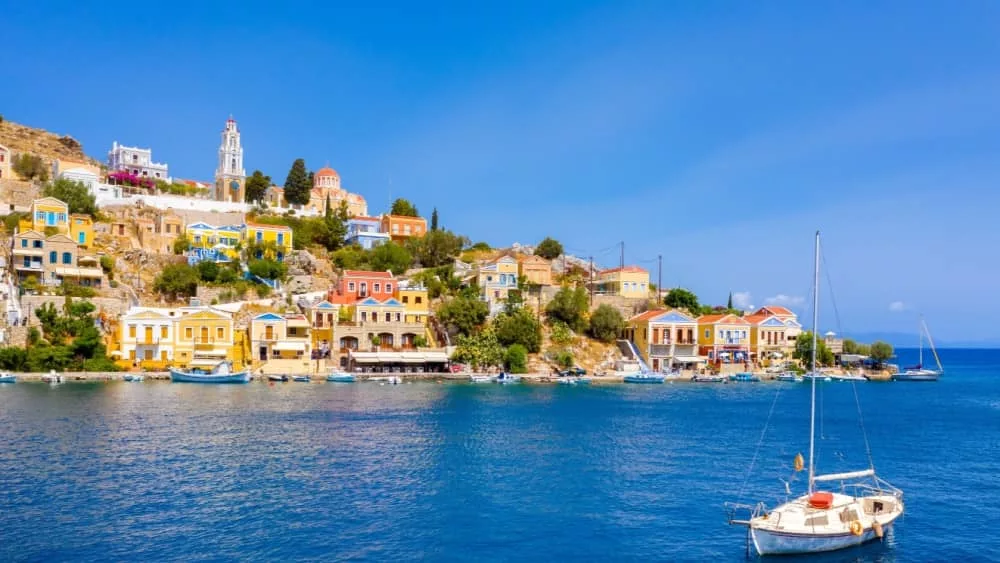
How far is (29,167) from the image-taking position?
84500 mm

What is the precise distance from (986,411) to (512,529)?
1815 inches

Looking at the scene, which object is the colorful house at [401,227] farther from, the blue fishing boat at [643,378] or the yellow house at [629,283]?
the blue fishing boat at [643,378]

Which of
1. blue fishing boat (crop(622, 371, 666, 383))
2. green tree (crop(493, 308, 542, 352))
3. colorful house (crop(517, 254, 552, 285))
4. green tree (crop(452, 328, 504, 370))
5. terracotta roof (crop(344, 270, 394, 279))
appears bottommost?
blue fishing boat (crop(622, 371, 666, 383))

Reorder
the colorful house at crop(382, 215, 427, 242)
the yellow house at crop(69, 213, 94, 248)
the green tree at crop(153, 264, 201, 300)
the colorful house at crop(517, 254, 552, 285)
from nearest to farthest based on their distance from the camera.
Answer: the green tree at crop(153, 264, 201, 300), the yellow house at crop(69, 213, 94, 248), the colorful house at crop(517, 254, 552, 285), the colorful house at crop(382, 215, 427, 242)

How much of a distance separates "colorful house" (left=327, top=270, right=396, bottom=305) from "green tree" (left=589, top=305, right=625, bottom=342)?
2108 centimetres

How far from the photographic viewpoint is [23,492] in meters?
24.2

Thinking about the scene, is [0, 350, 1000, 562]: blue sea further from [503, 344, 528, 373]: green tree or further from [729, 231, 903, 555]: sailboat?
[503, 344, 528, 373]: green tree

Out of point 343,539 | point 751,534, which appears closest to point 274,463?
point 343,539

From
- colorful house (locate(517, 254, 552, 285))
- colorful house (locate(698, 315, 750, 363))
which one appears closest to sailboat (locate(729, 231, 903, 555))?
colorful house (locate(698, 315, 750, 363))

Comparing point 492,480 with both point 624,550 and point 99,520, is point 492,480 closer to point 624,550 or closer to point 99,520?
point 624,550

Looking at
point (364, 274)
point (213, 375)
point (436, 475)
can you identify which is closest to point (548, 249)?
point (364, 274)

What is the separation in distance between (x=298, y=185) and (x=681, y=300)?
5204 cm

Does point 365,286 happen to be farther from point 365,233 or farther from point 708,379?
point 708,379

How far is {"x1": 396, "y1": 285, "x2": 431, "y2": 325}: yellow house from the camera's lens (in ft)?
233
